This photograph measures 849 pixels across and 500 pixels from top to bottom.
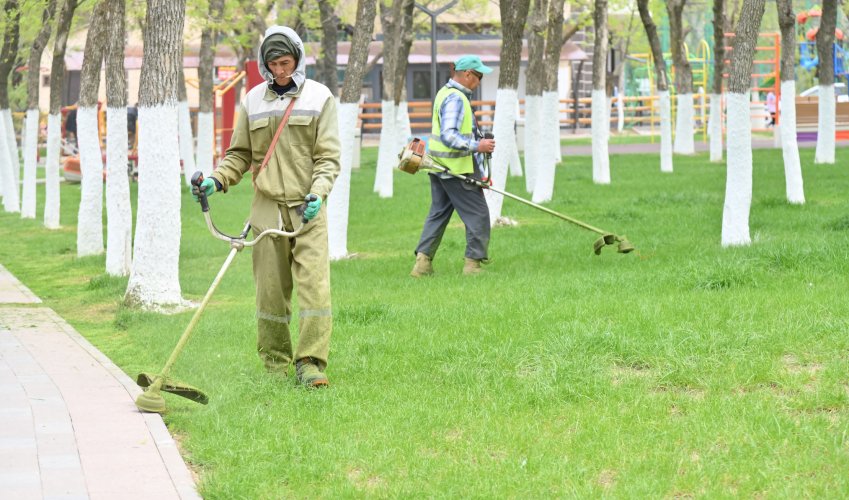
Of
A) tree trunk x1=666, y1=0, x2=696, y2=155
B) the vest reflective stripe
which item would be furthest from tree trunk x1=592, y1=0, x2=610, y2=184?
the vest reflective stripe

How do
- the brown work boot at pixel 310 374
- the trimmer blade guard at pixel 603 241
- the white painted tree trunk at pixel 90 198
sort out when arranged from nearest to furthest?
the brown work boot at pixel 310 374 < the trimmer blade guard at pixel 603 241 < the white painted tree trunk at pixel 90 198

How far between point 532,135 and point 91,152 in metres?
10.4

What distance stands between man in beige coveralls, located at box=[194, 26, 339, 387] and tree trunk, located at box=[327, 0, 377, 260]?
19.6 feet

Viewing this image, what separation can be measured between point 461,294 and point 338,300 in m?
0.96

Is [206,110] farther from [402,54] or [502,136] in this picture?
[502,136]

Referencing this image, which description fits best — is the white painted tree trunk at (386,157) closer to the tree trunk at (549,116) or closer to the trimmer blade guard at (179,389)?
the tree trunk at (549,116)

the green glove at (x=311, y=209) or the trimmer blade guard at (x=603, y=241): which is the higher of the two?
the green glove at (x=311, y=209)

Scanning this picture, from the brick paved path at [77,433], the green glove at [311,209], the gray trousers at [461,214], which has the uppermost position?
the green glove at [311,209]

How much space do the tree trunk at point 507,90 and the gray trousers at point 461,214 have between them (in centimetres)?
329

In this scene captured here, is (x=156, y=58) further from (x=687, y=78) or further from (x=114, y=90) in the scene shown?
(x=687, y=78)

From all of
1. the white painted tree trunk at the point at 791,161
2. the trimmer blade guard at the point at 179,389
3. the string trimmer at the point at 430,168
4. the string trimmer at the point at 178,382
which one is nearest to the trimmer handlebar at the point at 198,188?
the string trimmer at the point at 178,382

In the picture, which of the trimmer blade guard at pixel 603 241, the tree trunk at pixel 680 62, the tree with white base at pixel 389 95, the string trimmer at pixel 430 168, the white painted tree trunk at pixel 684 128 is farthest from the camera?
the white painted tree trunk at pixel 684 128

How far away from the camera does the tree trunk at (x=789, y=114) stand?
53.8 feet

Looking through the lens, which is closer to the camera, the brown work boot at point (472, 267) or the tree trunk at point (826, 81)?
the brown work boot at point (472, 267)
